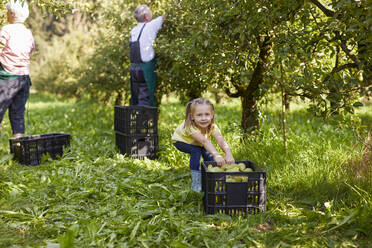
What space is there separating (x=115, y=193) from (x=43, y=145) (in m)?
1.83

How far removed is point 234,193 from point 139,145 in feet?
7.56

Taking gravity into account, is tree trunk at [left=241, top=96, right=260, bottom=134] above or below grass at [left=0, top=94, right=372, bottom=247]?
above

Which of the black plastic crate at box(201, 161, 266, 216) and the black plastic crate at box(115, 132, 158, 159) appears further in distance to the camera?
the black plastic crate at box(115, 132, 158, 159)

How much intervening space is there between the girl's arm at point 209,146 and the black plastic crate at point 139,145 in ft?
5.28

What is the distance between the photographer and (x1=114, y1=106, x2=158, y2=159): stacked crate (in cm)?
491

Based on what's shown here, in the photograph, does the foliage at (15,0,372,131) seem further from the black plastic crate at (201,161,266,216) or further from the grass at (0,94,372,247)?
the black plastic crate at (201,161,266,216)

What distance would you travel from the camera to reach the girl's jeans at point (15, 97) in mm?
4801

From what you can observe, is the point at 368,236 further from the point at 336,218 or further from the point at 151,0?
the point at 151,0

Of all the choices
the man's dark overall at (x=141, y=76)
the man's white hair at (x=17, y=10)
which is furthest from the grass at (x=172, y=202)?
the man's white hair at (x=17, y=10)

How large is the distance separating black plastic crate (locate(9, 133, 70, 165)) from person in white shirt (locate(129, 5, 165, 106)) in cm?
124

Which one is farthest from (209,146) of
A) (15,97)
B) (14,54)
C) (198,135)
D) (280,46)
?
(15,97)

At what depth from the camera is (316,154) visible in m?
4.14

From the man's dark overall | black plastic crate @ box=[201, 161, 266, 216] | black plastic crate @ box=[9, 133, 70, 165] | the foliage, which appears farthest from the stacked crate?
black plastic crate @ box=[201, 161, 266, 216]

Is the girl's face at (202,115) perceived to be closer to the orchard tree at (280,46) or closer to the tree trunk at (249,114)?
the orchard tree at (280,46)
